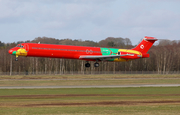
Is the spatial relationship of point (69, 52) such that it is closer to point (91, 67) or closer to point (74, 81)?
point (74, 81)

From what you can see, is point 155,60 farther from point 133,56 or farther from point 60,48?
point 60,48

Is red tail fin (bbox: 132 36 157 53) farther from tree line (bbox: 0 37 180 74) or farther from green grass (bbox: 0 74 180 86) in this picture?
tree line (bbox: 0 37 180 74)

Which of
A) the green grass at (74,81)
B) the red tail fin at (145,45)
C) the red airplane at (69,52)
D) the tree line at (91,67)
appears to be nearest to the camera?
the red airplane at (69,52)

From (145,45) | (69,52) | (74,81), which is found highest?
(145,45)

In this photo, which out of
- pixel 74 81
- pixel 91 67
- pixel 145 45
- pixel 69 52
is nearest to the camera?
pixel 69 52

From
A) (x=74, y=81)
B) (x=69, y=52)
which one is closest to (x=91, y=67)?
(x=74, y=81)

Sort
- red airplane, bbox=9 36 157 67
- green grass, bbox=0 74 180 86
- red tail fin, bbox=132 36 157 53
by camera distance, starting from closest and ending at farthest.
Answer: red airplane, bbox=9 36 157 67 < green grass, bbox=0 74 180 86 < red tail fin, bbox=132 36 157 53

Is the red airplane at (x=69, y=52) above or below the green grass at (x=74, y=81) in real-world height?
above

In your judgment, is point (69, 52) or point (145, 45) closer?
point (69, 52)

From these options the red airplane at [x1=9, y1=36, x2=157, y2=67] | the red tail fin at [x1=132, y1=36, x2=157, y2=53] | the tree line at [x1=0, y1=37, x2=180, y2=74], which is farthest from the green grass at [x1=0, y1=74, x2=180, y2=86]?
the tree line at [x1=0, y1=37, x2=180, y2=74]

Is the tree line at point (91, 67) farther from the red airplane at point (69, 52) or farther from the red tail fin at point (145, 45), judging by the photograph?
the red airplane at point (69, 52)

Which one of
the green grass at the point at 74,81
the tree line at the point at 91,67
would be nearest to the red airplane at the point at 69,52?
the green grass at the point at 74,81

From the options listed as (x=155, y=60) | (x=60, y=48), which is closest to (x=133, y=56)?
(x=60, y=48)

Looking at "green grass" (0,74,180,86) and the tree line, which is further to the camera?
the tree line
